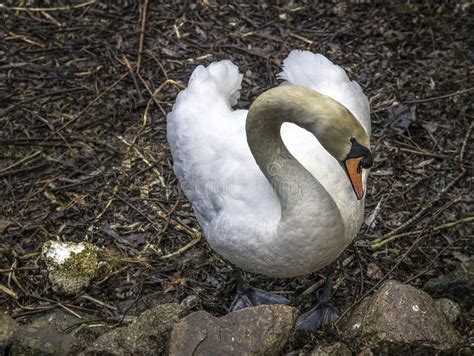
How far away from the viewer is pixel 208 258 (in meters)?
5.45

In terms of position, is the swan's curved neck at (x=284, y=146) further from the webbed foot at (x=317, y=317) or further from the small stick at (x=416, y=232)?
the small stick at (x=416, y=232)

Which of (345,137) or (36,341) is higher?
(345,137)

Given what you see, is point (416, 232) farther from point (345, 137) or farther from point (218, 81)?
point (345, 137)

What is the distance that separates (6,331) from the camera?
4.46m

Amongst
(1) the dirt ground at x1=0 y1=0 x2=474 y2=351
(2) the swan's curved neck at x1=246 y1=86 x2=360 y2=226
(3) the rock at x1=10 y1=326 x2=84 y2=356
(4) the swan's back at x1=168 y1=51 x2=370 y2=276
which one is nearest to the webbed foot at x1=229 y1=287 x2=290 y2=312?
(1) the dirt ground at x1=0 y1=0 x2=474 y2=351

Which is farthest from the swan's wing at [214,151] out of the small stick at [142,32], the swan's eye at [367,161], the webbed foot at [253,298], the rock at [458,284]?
the small stick at [142,32]

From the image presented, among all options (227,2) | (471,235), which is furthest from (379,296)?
(227,2)

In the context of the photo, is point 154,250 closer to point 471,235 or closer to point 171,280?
point 171,280

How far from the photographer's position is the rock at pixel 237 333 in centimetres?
380

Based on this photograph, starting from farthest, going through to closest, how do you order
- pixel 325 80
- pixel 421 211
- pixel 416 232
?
pixel 421 211 → pixel 416 232 → pixel 325 80

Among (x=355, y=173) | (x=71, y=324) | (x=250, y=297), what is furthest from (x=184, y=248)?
(x=355, y=173)

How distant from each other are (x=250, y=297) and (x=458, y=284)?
1.32 metres

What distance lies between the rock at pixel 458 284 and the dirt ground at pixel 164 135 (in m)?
0.09

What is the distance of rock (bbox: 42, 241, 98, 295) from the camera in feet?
16.8
